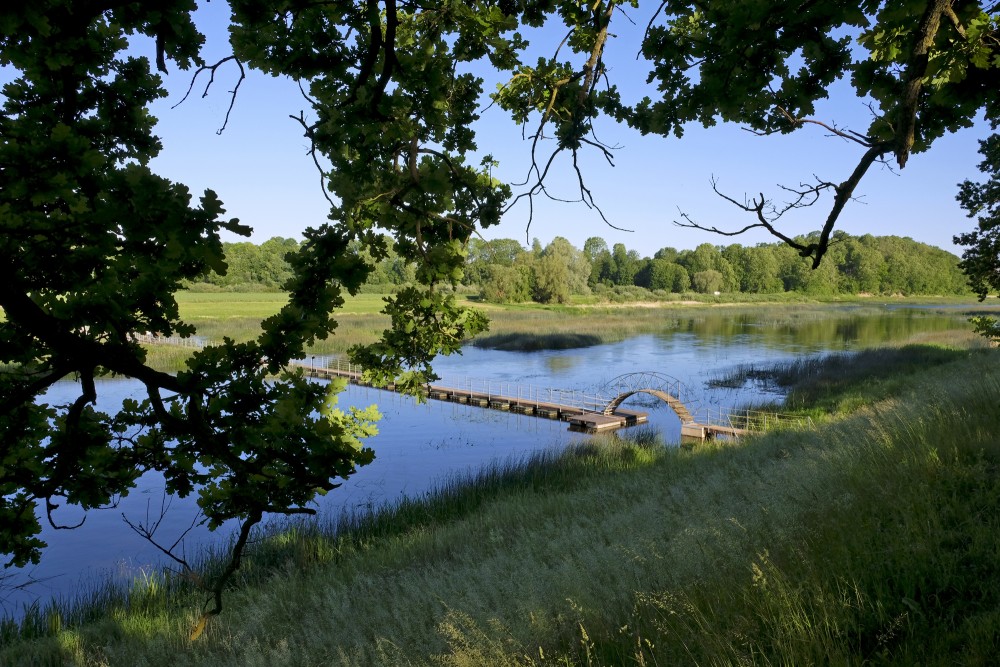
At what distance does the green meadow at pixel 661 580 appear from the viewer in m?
3.55

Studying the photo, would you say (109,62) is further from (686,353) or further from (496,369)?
(686,353)

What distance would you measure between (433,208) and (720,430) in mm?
17419

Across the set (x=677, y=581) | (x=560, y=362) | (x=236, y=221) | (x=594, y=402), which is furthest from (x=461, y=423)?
(x=236, y=221)

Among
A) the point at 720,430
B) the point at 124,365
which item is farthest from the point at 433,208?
the point at 720,430

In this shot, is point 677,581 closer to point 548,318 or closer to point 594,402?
point 594,402

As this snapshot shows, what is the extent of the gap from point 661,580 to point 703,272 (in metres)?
118

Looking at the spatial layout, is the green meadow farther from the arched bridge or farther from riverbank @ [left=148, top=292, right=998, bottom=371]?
riverbank @ [left=148, top=292, right=998, bottom=371]

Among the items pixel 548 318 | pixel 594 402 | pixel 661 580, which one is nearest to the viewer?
pixel 661 580

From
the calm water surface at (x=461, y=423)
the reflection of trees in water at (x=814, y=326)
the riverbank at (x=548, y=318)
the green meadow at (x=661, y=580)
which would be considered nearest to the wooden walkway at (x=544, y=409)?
the calm water surface at (x=461, y=423)

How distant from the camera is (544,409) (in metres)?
26.1

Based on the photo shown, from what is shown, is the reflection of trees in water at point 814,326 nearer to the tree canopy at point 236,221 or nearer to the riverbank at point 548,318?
the riverbank at point 548,318

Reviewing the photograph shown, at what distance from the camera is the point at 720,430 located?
19.5m

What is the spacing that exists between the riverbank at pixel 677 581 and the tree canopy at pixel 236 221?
223 centimetres

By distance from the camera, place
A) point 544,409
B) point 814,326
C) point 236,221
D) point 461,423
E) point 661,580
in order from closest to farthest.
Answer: point 236,221 → point 661,580 → point 461,423 → point 544,409 → point 814,326
